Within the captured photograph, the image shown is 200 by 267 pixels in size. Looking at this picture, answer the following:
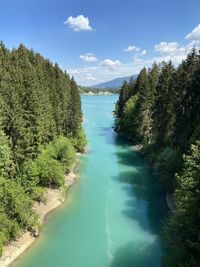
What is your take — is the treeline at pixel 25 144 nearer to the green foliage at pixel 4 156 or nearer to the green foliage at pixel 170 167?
the green foliage at pixel 4 156

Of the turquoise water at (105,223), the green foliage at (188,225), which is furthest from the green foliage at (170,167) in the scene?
the green foliage at (188,225)

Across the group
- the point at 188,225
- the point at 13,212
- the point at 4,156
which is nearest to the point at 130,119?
the point at 4,156

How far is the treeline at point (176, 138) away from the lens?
2047 cm

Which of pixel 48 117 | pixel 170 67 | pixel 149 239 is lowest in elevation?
pixel 149 239

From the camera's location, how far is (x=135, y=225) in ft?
114

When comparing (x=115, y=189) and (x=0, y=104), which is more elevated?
(x=0, y=104)

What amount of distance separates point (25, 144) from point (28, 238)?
11.8m

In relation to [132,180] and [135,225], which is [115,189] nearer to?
[132,180]

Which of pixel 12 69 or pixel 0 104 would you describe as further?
pixel 12 69

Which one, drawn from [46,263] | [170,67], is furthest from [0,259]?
[170,67]

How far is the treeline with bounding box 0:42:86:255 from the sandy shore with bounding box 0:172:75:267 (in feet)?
2.09

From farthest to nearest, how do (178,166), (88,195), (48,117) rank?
(48,117) → (88,195) → (178,166)

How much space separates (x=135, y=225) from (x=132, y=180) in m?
14.5

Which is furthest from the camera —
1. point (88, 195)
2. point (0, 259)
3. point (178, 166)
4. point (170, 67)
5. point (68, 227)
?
point (170, 67)
